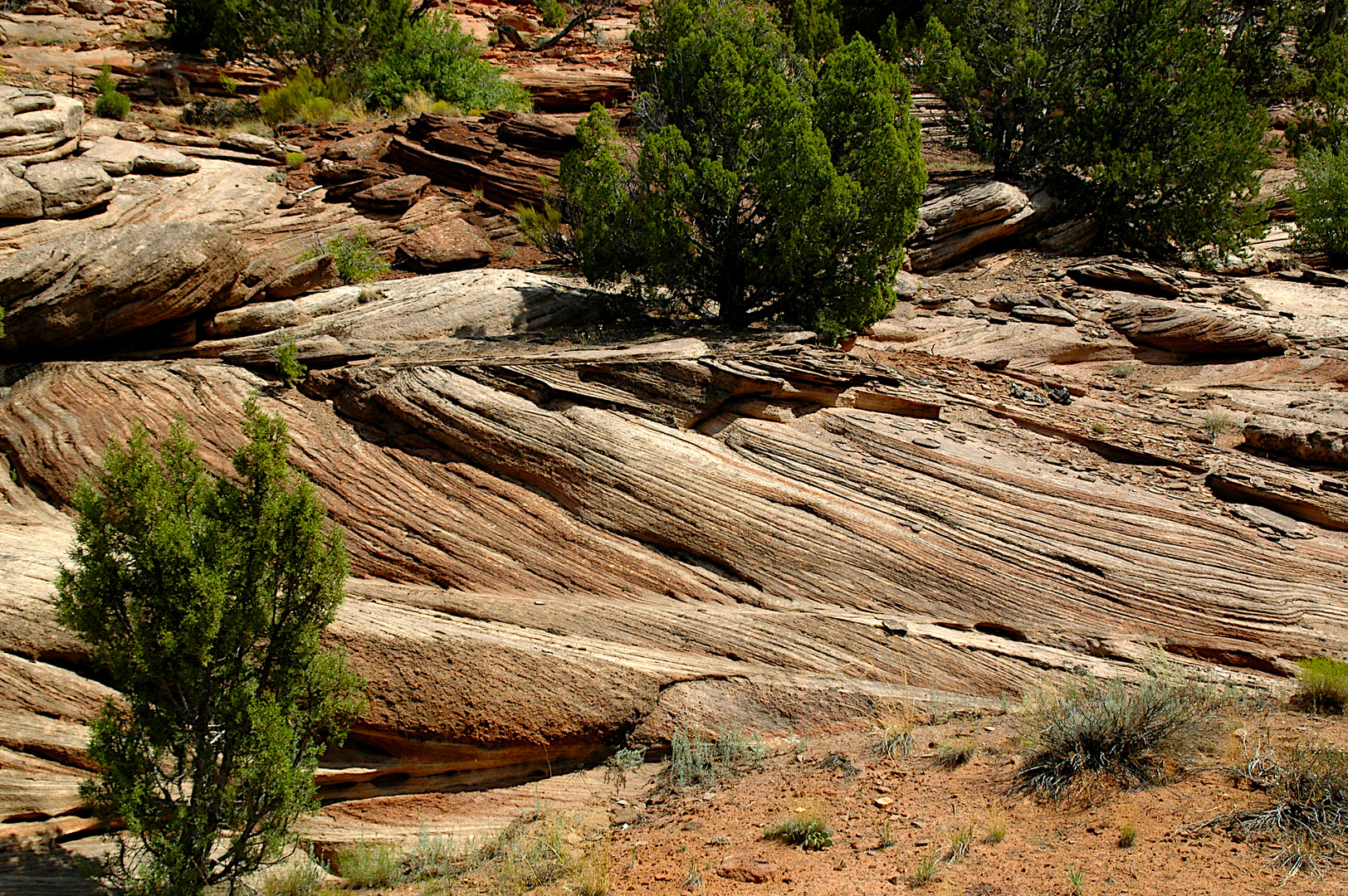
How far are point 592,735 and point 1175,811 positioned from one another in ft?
15.5

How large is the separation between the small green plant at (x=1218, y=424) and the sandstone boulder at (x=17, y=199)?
1715cm

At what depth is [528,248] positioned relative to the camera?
16.2m

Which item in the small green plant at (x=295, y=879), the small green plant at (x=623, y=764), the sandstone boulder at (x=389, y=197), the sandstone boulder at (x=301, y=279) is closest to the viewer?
the small green plant at (x=295, y=879)

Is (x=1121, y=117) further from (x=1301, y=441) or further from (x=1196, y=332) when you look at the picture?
(x=1301, y=441)

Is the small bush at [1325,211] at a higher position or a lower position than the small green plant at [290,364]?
higher

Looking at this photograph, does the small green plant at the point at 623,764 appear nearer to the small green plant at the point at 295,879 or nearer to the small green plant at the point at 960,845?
the small green plant at the point at 295,879

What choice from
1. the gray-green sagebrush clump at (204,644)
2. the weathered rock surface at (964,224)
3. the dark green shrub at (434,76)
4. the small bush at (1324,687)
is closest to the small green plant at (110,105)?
the dark green shrub at (434,76)

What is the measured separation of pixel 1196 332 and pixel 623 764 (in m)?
11.4

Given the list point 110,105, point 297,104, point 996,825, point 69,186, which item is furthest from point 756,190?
point 110,105

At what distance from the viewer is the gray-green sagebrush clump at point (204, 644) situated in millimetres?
6277

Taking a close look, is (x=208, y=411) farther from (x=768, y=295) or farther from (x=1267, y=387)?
(x=1267, y=387)

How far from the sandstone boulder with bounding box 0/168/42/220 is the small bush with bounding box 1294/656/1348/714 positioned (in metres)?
17.5

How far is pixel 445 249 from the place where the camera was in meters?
15.0

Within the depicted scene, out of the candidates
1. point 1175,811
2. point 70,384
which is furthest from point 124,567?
point 1175,811
